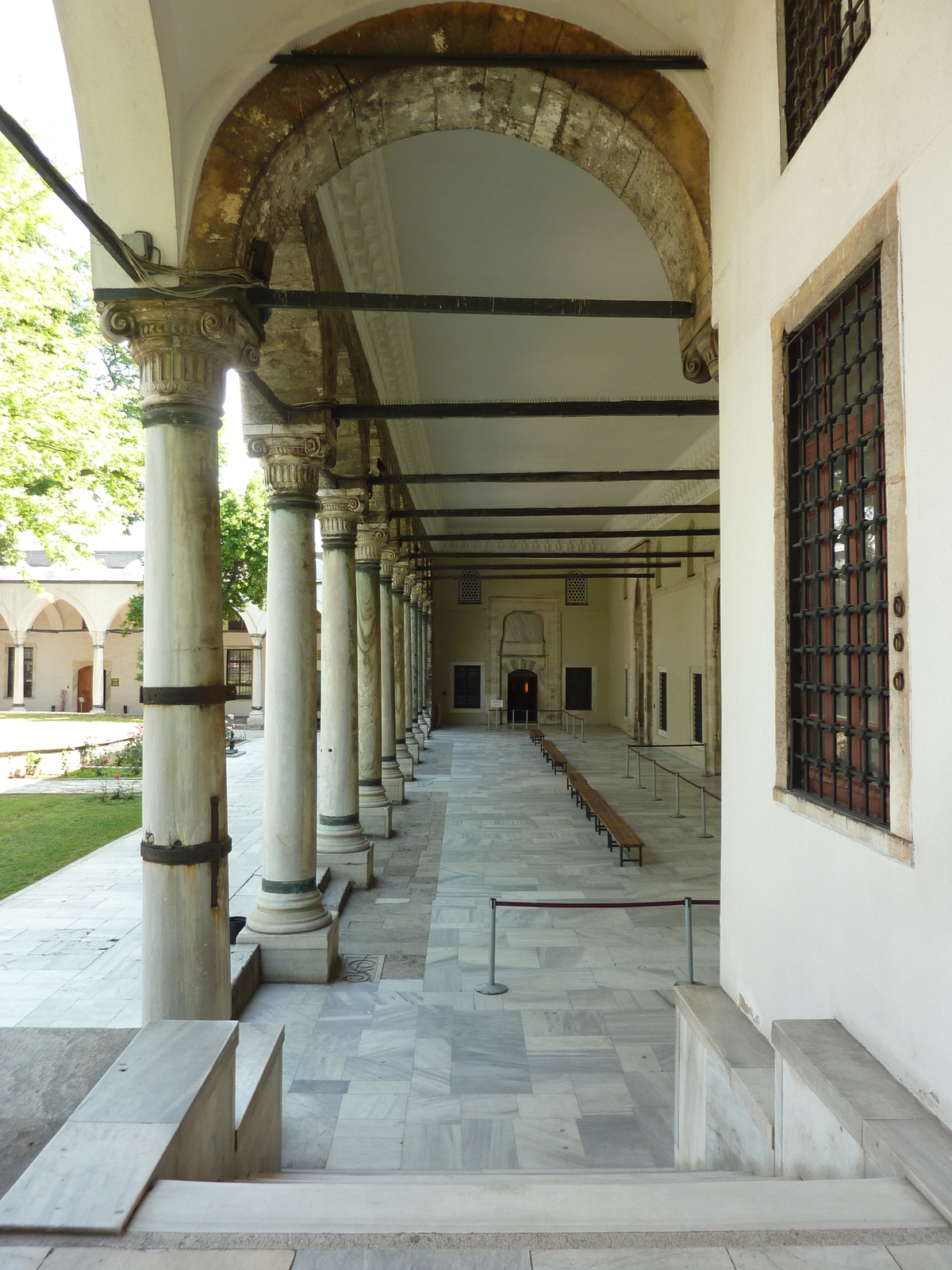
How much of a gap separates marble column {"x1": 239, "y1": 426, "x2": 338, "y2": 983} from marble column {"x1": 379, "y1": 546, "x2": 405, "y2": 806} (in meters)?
6.74

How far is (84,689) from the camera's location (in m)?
39.7

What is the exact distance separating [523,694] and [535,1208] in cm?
3040

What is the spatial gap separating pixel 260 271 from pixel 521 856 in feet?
24.6

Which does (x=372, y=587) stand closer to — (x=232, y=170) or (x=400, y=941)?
(x=400, y=941)

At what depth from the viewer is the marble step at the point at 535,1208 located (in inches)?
80.3

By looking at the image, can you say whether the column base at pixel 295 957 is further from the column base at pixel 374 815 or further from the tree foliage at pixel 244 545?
the tree foliage at pixel 244 545

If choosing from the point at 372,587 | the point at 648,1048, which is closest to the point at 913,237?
the point at 648,1048

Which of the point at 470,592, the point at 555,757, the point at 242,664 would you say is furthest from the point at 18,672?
the point at 555,757

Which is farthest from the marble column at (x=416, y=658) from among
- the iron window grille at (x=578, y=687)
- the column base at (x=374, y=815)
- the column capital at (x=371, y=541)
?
the iron window grille at (x=578, y=687)

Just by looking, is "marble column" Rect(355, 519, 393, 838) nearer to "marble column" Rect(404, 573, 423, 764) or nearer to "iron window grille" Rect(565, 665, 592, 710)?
"marble column" Rect(404, 573, 423, 764)

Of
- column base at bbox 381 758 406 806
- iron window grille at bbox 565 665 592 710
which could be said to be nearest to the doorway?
iron window grille at bbox 565 665 592 710

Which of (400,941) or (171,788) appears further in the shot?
(400,941)

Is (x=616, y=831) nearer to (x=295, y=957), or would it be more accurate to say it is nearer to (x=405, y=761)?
(x=295, y=957)

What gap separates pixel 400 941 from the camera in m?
6.95
